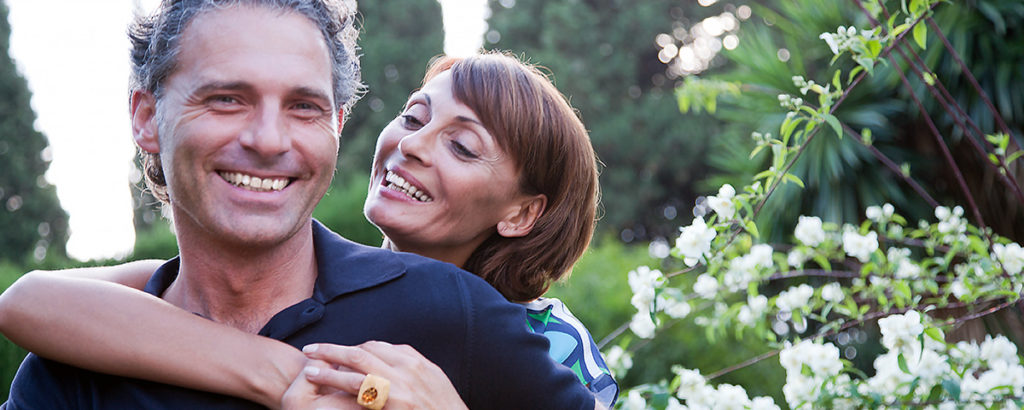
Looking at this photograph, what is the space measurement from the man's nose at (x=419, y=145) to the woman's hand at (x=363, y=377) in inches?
39.7

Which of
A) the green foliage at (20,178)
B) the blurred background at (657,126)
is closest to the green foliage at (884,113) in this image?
the blurred background at (657,126)

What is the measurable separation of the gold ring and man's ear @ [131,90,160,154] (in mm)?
617

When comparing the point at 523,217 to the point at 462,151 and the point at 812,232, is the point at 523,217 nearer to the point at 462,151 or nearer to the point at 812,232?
the point at 462,151

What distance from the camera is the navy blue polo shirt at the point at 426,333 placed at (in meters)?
1.63

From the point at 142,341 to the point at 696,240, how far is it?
1.43m

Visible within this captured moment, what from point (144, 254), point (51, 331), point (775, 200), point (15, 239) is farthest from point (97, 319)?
point (15, 239)

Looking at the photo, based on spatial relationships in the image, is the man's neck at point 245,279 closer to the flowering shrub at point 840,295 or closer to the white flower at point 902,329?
the flowering shrub at point 840,295

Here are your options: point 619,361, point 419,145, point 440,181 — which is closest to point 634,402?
point 619,361

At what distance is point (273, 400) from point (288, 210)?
32 cm

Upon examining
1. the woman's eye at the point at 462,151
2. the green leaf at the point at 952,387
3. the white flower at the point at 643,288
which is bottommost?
the green leaf at the point at 952,387

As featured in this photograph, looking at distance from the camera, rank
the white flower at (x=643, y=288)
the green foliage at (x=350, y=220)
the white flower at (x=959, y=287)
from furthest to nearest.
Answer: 1. the green foliage at (x=350, y=220)
2. the white flower at (x=959, y=287)
3. the white flower at (x=643, y=288)

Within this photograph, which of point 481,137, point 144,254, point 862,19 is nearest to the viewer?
point 481,137

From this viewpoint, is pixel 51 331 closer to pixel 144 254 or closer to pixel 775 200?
pixel 144 254

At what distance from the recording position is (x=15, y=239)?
14156mm
